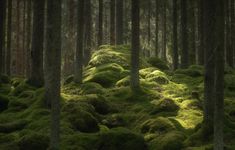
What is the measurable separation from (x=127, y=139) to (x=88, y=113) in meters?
2.89

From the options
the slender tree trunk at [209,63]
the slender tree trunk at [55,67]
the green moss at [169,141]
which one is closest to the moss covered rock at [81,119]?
the green moss at [169,141]

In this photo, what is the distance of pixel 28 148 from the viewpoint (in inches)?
538

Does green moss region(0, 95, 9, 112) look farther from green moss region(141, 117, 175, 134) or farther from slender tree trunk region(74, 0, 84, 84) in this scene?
green moss region(141, 117, 175, 134)

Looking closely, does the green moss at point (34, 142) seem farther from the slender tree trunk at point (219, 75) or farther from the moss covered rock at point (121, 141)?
the slender tree trunk at point (219, 75)

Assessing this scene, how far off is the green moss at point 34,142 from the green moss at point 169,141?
3.63 meters

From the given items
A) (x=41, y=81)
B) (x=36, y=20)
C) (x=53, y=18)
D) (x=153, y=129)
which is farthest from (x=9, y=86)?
(x=53, y=18)

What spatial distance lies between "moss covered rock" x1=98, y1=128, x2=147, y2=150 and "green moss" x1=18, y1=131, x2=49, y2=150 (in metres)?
1.80

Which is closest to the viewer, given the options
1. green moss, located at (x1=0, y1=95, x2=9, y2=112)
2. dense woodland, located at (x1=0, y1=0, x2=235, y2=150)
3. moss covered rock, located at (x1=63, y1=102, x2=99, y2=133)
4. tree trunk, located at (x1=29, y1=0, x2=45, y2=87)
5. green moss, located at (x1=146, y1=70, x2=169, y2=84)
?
dense woodland, located at (x1=0, y1=0, x2=235, y2=150)

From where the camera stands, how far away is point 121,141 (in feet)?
45.7

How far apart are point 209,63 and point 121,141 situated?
4.16m

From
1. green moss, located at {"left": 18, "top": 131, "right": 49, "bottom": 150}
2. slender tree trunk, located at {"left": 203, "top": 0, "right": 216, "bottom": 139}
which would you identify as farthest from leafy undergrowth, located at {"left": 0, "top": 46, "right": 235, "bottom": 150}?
slender tree trunk, located at {"left": 203, "top": 0, "right": 216, "bottom": 139}

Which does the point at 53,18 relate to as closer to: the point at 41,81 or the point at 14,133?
the point at 14,133

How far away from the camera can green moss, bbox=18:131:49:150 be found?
13695 mm

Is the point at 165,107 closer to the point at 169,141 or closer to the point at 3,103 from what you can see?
the point at 169,141
